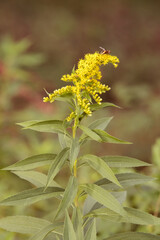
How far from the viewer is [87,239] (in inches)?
36.3

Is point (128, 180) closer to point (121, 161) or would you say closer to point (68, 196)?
point (121, 161)

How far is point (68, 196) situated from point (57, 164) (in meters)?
0.08

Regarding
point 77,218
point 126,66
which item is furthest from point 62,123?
point 126,66

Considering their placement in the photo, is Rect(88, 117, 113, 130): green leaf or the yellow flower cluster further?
Rect(88, 117, 113, 130): green leaf

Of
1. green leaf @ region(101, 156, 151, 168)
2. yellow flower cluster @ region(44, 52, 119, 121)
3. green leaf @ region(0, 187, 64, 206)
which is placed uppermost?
yellow flower cluster @ region(44, 52, 119, 121)

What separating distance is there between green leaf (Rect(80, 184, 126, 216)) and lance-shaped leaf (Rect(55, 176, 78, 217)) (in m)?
0.05

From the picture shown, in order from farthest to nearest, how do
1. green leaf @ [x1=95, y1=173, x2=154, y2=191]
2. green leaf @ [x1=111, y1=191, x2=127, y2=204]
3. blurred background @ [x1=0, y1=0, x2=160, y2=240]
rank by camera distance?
blurred background @ [x1=0, y1=0, x2=160, y2=240], green leaf @ [x1=111, y1=191, x2=127, y2=204], green leaf @ [x1=95, y1=173, x2=154, y2=191]

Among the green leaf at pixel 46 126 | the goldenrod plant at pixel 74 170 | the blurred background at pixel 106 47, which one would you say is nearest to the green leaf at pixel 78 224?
the goldenrod plant at pixel 74 170

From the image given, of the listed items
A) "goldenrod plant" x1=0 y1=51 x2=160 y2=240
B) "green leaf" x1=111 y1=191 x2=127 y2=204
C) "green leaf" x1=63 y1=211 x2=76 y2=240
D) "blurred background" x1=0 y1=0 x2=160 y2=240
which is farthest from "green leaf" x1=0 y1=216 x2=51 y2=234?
"blurred background" x1=0 y1=0 x2=160 y2=240

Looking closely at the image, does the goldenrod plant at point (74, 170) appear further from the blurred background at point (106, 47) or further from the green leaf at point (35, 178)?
the blurred background at point (106, 47)

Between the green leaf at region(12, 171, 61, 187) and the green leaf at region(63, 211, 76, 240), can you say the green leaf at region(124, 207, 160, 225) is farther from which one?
the green leaf at region(12, 171, 61, 187)

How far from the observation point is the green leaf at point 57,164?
3.01ft

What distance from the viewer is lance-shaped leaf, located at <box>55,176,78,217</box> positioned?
912 mm

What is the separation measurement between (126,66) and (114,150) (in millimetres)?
3546
